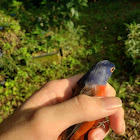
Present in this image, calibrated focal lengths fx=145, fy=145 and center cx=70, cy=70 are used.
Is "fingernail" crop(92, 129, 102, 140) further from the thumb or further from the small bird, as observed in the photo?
the thumb

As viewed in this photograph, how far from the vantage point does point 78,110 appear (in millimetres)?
1462

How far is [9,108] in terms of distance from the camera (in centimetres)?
344

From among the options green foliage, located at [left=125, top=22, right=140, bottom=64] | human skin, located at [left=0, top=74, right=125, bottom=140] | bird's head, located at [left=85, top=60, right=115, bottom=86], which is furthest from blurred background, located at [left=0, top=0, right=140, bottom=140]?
human skin, located at [left=0, top=74, right=125, bottom=140]

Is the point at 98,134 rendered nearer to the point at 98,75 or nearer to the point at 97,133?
the point at 97,133

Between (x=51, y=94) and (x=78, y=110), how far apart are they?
2.79ft

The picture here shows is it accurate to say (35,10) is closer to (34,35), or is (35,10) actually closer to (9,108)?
(34,35)

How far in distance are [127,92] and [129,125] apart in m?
0.86

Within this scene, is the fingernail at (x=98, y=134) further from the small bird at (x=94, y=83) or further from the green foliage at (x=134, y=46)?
the green foliage at (x=134, y=46)

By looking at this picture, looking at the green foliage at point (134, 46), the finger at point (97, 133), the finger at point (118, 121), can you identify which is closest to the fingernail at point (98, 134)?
the finger at point (97, 133)

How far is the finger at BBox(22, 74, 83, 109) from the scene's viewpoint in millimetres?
1936

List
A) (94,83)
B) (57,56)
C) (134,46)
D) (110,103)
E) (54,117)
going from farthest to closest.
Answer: (57,56) < (134,46) < (94,83) < (110,103) < (54,117)

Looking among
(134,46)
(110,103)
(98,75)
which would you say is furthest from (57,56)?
(110,103)

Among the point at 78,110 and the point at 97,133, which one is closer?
the point at 78,110

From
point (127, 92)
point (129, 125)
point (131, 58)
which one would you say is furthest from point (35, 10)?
point (129, 125)
